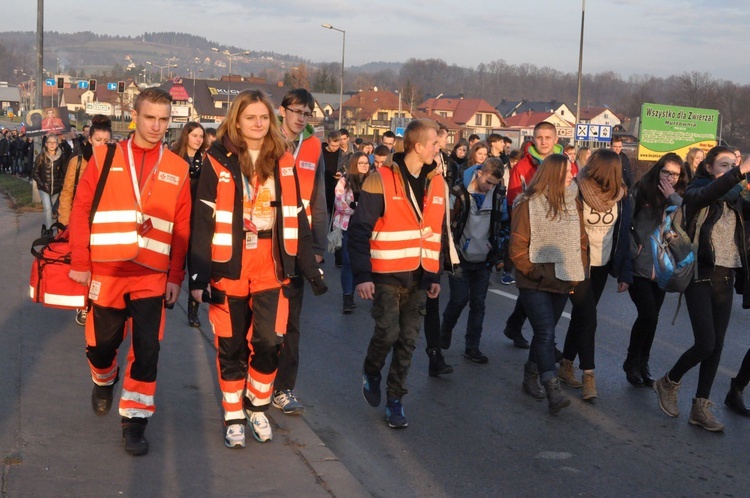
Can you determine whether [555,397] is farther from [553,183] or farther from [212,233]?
[212,233]

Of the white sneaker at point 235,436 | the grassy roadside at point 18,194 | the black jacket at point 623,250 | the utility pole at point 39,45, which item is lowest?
the grassy roadside at point 18,194

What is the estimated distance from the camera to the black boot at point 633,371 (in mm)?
7512

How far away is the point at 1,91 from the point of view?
80.7 meters

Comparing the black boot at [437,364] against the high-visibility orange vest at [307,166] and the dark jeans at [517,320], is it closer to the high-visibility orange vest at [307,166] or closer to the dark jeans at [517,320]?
the dark jeans at [517,320]

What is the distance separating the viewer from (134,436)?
512 centimetres

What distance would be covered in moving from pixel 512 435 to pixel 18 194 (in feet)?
69.9

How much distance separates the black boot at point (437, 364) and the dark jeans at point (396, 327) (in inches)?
52.7

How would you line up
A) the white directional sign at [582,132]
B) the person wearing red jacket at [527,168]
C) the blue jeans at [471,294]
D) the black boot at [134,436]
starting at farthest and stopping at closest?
the white directional sign at [582,132], the person wearing red jacket at [527,168], the blue jeans at [471,294], the black boot at [134,436]

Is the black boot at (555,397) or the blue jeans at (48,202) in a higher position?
the blue jeans at (48,202)

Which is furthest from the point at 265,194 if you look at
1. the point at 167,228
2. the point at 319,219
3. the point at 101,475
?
the point at 101,475

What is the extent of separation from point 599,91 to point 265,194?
183m

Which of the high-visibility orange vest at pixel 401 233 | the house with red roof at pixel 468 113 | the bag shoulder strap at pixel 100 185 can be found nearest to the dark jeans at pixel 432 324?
the high-visibility orange vest at pixel 401 233

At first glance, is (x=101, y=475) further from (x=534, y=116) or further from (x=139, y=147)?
(x=534, y=116)

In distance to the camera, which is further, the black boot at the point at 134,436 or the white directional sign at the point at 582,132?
the white directional sign at the point at 582,132
